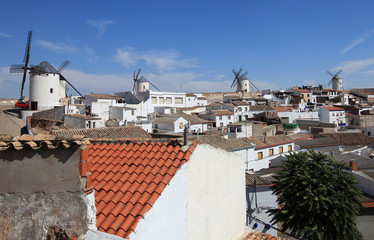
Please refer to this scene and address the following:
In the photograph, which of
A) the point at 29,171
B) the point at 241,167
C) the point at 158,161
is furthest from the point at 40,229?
the point at 241,167

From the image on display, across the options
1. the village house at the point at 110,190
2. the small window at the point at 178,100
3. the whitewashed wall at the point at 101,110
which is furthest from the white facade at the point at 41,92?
the village house at the point at 110,190

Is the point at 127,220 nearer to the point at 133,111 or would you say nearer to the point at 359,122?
the point at 133,111

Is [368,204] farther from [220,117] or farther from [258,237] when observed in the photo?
[220,117]

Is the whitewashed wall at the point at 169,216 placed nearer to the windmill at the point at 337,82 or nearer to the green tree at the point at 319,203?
the green tree at the point at 319,203

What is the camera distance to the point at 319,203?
412 inches

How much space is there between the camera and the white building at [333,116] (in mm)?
49656

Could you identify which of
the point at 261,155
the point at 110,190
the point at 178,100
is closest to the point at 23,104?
the point at 178,100

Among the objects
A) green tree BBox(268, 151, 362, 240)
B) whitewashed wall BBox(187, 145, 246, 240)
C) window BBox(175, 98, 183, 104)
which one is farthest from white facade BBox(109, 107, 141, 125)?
whitewashed wall BBox(187, 145, 246, 240)

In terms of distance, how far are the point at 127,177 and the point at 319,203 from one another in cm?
882

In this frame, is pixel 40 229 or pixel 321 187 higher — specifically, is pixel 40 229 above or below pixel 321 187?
above

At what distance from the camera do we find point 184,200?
464 cm

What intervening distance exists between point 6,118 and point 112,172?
10148 mm

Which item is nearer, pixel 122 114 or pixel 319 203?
pixel 319 203

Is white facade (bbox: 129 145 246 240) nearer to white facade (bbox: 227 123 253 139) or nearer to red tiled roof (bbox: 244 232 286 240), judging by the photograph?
red tiled roof (bbox: 244 232 286 240)
